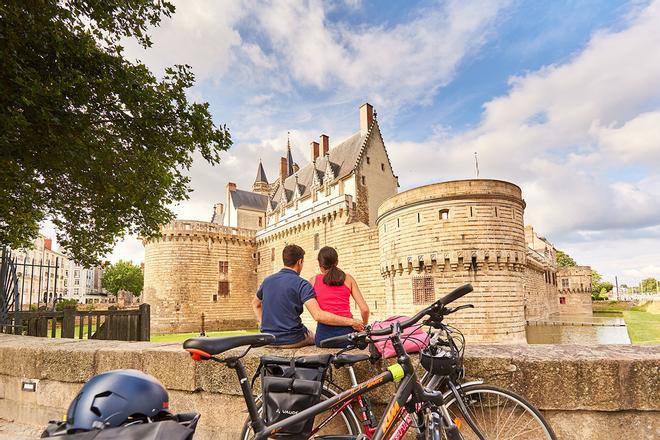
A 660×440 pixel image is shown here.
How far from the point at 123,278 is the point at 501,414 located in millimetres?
78678

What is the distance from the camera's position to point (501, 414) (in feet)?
8.61

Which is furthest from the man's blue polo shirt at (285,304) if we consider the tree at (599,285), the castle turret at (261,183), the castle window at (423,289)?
the tree at (599,285)

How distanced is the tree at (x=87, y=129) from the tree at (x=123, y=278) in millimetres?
66752

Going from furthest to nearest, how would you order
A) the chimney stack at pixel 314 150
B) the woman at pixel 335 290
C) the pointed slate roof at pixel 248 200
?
the pointed slate roof at pixel 248 200 → the chimney stack at pixel 314 150 → the woman at pixel 335 290

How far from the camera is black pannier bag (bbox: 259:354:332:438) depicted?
234 centimetres

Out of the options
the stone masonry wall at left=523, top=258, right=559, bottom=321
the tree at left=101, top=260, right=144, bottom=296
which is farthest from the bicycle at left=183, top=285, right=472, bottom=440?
the tree at left=101, top=260, right=144, bottom=296

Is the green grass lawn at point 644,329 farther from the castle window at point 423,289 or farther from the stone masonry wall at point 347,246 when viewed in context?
the stone masonry wall at point 347,246

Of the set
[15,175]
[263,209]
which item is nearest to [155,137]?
[15,175]

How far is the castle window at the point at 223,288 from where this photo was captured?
127ft

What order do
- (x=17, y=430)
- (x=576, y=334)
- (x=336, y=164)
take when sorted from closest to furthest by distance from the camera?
1. (x=17, y=430)
2. (x=576, y=334)
3. (x=336, y=164)

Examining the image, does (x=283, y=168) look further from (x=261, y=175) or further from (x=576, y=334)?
(x=576, y=334)

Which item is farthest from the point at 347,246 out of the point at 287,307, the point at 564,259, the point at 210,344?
the point at 564,259

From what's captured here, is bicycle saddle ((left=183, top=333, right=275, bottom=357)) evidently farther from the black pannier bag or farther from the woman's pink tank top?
the woman's pink tank top

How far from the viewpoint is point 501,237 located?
21.0m
